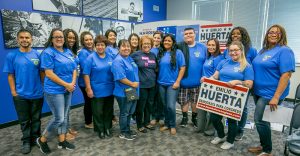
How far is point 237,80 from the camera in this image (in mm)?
2248

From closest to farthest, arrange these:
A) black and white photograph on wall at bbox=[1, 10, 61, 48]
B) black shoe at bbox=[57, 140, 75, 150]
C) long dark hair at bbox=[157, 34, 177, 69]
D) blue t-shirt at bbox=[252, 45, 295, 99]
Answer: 1. blue t-shirt at bbox=[252, 45, 295, 99]
2. black shoe at bbox=[57, 140, 75, 150]
3. long dark hair at bbox=[157, 34, 177, 69]
4. black and white photograph on wall at bbox=[1, 10, 61, 48]

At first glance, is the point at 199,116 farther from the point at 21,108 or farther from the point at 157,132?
the point at 21,108

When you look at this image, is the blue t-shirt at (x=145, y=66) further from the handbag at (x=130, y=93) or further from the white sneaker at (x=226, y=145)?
the white sneaker at (x=226, y=145)

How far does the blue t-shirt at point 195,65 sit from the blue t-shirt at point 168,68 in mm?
178

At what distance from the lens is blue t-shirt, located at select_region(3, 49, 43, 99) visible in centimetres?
229

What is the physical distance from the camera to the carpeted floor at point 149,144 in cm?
250

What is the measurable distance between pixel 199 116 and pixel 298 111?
49.4 inches

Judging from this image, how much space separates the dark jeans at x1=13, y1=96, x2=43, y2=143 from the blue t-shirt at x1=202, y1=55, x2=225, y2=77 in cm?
215

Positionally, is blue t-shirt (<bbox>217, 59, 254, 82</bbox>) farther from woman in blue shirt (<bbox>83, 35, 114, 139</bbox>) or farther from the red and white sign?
woman in blue shirt (<bbox>83, 35, 114, 139</bbox>)

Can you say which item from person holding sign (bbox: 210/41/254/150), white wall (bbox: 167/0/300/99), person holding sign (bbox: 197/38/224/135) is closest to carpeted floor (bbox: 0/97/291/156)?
person holding sign (bbox: 197/38/224/135)

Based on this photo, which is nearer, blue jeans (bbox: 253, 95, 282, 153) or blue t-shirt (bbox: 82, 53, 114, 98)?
blue jeans (bbox: 253, 95, 282, 153)

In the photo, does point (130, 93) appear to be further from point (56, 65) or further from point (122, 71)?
point (56, 65)

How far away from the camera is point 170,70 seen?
2840 mm

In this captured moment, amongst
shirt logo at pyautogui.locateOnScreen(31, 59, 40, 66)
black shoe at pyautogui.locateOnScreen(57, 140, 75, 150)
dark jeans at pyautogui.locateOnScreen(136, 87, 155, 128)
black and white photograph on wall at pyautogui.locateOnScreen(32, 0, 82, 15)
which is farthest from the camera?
black and white photograph on wall at pyautogui.locateOnScreen(32, 0, 82, 15)
